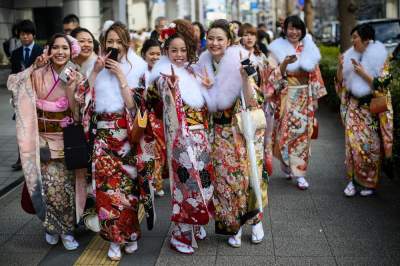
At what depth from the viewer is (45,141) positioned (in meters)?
4.84

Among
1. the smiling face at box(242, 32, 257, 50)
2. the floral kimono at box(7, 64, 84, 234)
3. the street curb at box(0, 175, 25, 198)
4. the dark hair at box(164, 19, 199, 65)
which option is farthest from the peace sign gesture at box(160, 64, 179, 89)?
the street curb at box(0, 175, 25, 198)

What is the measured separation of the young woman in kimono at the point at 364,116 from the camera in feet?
19.8

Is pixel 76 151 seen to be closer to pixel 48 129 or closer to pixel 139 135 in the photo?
pixel 48 129

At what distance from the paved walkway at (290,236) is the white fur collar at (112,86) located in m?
1.23

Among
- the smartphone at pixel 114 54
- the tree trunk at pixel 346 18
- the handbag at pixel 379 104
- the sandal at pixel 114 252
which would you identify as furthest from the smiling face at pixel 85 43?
the tree trunk at pixel 346 18

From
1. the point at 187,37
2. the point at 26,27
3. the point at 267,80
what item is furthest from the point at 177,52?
the point at 26,27

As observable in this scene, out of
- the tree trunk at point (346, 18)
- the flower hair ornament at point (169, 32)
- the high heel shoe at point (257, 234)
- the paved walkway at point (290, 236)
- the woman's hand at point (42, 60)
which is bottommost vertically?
the paved walkway at point (290, 236)

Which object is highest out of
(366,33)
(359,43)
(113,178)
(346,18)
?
(346,18)

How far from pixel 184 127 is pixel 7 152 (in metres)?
5.08

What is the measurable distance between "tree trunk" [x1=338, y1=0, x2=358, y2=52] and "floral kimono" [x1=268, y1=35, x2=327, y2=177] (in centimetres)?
765

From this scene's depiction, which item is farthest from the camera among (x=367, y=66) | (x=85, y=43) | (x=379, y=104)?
(x=367, y=66)

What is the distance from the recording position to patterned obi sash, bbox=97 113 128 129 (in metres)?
4.57

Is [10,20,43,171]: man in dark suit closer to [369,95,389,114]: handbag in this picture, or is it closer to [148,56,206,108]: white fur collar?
[148,56,206,108]: white fur collar

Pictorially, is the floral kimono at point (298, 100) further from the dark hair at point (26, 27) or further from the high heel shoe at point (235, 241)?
the dark hair at point (26, 27)
